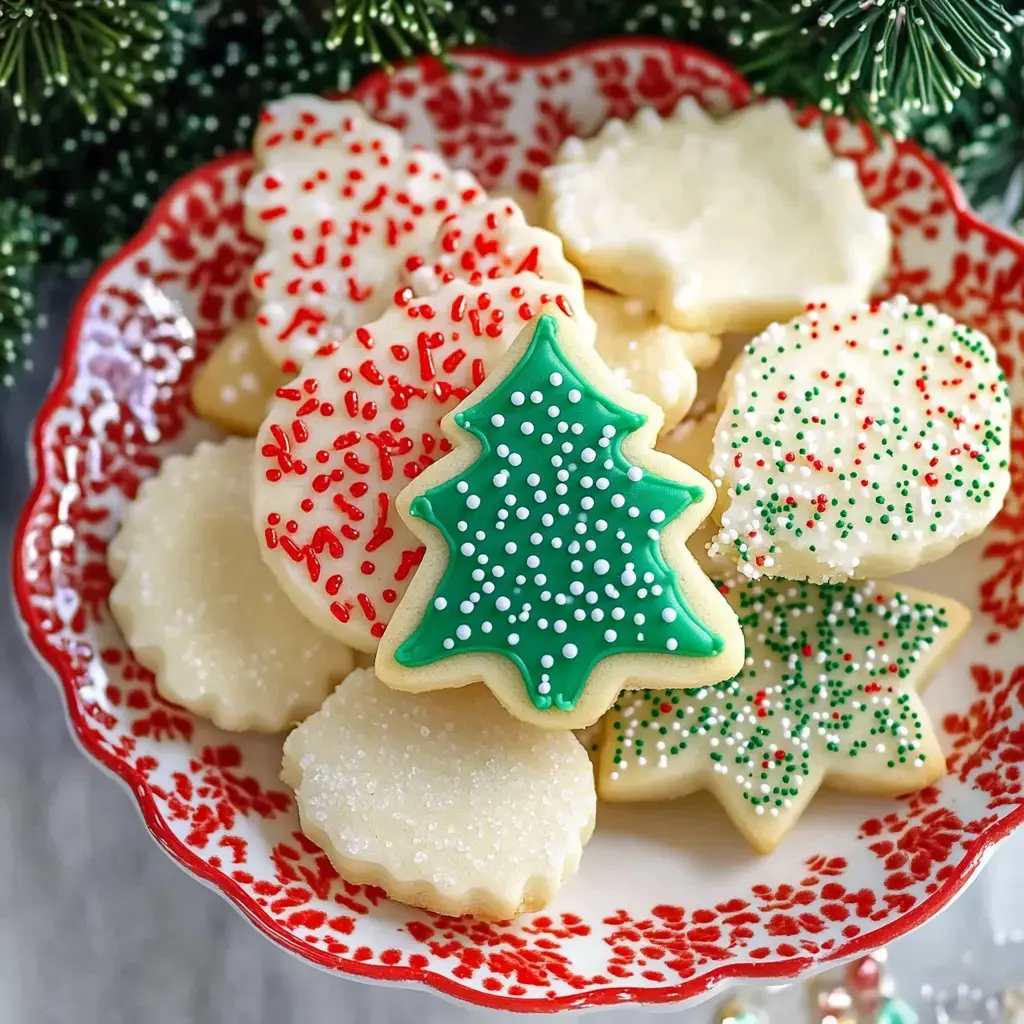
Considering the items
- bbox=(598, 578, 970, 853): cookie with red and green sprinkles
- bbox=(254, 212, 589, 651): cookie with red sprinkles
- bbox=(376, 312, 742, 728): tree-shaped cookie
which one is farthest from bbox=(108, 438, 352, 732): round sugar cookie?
bbox=(598, 578, 970, 853): cookie with red and green sprinkles

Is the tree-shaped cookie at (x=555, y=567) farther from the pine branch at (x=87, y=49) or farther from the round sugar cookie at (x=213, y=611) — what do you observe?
the pine branch at (x=87, y=49)

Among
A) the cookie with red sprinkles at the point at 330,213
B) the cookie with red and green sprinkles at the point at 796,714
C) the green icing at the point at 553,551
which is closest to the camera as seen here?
the green icing at the point at 553,551

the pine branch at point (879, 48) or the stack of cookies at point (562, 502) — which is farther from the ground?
the pine branch at point (879, 48)

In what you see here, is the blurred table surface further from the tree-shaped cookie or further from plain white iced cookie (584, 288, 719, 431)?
plain white iced cookie (584, 288, 719, 431)

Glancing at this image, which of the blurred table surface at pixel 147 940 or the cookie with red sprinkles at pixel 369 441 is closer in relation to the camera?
the cookie with red sprinkles at pixel 369 441

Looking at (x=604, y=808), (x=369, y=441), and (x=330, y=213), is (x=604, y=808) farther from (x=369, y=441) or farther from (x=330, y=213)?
(x=330, y=213)

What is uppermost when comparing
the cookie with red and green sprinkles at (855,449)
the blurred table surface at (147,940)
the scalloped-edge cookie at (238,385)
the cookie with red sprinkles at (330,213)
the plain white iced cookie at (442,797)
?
the cookie with red sprinkles at (330,213)

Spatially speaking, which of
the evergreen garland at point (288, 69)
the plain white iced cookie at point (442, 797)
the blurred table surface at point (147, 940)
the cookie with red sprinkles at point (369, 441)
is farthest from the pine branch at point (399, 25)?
the blurred table surface at point (147, 940)

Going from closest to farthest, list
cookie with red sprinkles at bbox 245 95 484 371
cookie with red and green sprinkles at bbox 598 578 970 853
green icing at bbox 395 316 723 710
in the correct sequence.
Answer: green icing at bbox 395 316 723 710 < cookie with red and green sprinkles at bbox 598 578 970 853 < cookie with red sprinkles at bbox 245 95 484 371
